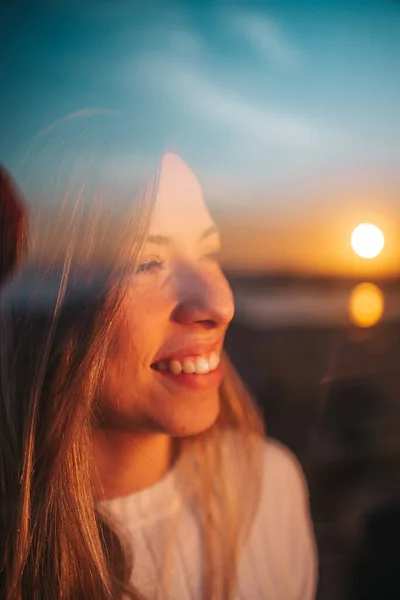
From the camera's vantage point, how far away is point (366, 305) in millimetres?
1124

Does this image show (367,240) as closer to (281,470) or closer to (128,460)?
(281,470)

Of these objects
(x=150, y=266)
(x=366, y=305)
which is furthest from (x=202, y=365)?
(x=366, y=305)

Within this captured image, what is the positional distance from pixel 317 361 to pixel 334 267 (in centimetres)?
21

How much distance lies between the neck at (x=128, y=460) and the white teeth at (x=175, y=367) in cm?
14

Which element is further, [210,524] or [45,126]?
[210,524]

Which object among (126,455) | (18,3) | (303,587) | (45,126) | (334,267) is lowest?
(303,587)

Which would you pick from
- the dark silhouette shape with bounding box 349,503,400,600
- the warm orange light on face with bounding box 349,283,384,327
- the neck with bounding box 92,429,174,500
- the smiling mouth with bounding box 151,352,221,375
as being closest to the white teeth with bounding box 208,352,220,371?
the smiling mouth with bounding box 151,352,221,375

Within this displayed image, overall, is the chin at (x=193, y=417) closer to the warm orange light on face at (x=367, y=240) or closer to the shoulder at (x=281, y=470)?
the shoulder at (x=281, y=470)

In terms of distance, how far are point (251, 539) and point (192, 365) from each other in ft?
1.38

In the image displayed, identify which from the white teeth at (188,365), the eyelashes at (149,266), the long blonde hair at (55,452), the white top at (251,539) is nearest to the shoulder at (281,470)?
the white top at (251,539)

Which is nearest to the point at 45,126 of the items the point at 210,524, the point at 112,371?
the point at 112,371

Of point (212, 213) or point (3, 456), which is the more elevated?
point (212, 213)

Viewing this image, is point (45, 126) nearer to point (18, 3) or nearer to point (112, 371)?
point (18, 3)

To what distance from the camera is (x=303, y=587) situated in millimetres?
1151
